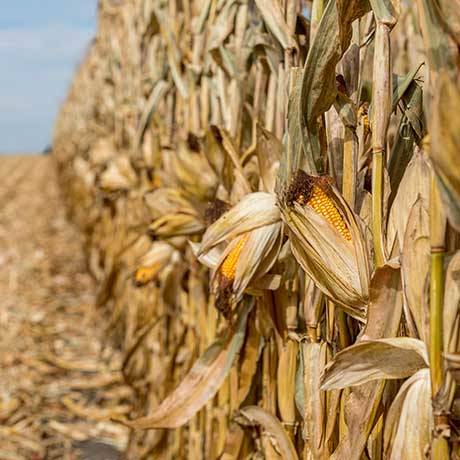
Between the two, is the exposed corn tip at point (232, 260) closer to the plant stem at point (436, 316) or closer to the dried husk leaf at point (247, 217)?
the dried husk leaf at point (247, 217)

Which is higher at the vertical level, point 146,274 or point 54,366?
point 146,274

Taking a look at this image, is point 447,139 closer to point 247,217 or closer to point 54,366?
point 247,217

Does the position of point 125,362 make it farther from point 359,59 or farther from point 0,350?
point 359,59

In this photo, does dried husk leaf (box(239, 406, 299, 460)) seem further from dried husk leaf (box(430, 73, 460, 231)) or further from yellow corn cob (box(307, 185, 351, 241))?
dried husk leaf (box(430, 73, 460, 231))

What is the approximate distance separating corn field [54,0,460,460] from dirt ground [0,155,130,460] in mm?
681

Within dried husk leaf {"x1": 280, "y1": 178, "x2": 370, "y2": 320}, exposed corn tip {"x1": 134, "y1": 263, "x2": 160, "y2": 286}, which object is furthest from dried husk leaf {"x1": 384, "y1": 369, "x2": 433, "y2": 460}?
exposed corn tip {"x1": 134, "y1": 263, "x2": 160, "y2": 286}

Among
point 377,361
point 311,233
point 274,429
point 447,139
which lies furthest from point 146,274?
point 447,139

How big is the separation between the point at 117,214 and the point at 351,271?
8.14ft

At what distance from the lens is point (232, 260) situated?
3.21 ft

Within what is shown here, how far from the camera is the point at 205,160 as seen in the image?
4.58ft

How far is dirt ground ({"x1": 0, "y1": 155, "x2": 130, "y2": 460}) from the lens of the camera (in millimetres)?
2428

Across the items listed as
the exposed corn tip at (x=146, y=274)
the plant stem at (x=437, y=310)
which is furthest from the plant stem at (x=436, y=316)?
the exposed corn tip at (x=146, y=274)

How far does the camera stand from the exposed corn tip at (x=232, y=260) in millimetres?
962

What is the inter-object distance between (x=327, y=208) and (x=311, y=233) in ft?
0.10
